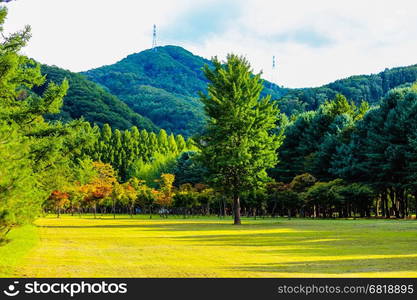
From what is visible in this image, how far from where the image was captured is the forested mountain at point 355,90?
15571 centimetres

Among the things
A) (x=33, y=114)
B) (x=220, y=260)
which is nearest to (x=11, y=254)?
(x=220, y=260)

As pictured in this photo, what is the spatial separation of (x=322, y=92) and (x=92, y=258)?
15421 cm

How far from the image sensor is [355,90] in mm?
178250

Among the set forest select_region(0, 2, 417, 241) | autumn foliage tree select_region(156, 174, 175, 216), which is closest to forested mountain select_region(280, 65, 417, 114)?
forest select_region(0, 2, 417, 241)

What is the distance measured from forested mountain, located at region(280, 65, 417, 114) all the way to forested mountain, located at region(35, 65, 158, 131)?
53.1 meters

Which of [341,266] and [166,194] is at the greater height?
[166,194]

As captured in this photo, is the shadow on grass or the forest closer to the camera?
the shadow on grass

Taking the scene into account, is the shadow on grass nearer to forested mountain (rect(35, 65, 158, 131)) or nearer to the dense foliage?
the dense foliage

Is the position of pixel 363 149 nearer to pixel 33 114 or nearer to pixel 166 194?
pixel 166 194

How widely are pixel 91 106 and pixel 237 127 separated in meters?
141

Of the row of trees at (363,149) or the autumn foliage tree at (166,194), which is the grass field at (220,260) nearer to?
the row of trees at (363,149)

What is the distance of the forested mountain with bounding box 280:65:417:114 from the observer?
15571 cm

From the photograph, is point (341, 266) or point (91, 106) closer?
point (341, 266)

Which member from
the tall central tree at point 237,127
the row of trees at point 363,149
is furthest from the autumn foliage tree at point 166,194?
the tall central tree at point 237,127
